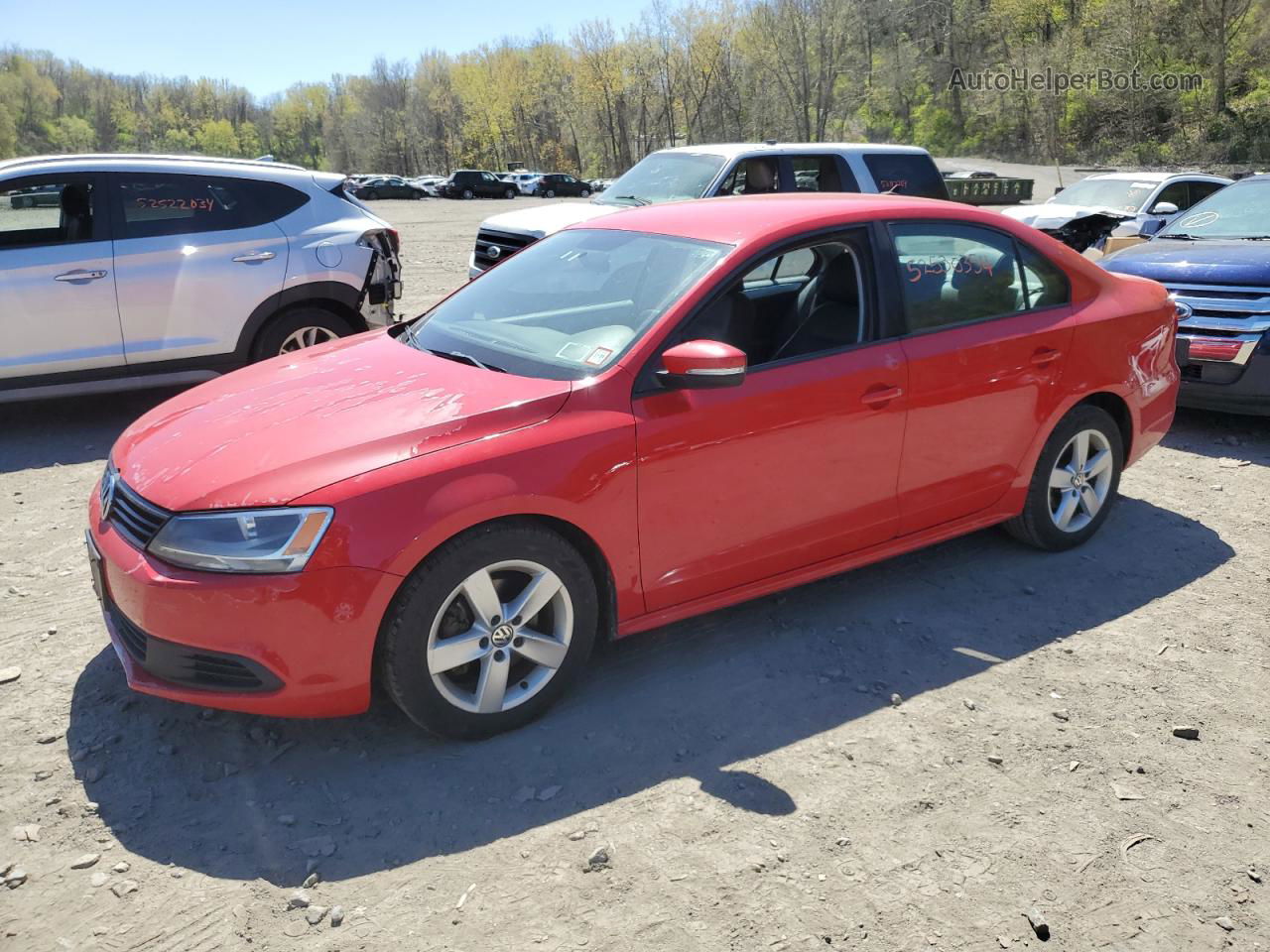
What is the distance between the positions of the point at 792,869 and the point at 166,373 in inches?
227

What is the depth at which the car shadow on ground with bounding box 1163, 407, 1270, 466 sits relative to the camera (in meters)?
6.69

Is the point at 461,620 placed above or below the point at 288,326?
below

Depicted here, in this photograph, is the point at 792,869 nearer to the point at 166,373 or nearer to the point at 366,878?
the point at 366,878

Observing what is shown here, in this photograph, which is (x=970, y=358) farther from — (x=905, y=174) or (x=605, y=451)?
(x=905, y=174)

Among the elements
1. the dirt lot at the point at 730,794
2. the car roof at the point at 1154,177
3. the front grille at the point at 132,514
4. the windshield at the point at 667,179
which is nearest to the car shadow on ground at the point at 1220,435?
the dirt lot at the point at 730,794

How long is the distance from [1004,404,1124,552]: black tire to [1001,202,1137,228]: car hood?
8.70m

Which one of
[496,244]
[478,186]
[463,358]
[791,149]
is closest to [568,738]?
[463,358]

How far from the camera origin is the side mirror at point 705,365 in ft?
10.7

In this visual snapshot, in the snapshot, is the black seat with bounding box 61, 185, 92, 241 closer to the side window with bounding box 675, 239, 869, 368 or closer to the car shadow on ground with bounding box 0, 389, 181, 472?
the car shadow on ground with bounding box 0, 389, 181, 472

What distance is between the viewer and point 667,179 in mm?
9836

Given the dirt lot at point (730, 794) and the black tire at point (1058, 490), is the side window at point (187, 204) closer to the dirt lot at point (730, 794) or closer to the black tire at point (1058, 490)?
the dirt lot at point (730, 794)

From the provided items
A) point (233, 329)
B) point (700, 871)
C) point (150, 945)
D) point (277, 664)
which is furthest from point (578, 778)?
point (233, 329)

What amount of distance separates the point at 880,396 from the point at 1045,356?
1.02 metres

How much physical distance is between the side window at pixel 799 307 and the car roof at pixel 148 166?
4654 mm
